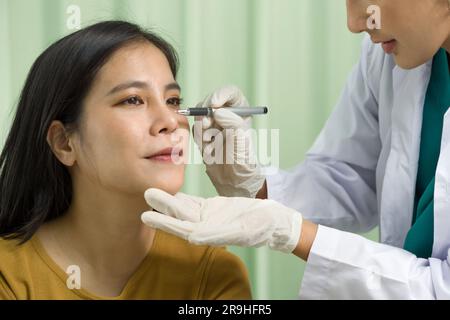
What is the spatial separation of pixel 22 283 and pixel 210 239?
0.45 m

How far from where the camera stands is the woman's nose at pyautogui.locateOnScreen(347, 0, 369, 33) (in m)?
1.25

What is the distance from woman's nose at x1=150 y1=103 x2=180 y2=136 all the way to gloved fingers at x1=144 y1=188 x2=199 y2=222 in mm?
163

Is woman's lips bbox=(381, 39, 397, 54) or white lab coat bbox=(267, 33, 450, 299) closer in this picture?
white lab coat bbox=(267, 33, 450, 299)

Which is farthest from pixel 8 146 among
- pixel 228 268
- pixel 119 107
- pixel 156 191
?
pixel 228 268

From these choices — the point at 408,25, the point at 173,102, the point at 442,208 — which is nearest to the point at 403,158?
the point at 442,208

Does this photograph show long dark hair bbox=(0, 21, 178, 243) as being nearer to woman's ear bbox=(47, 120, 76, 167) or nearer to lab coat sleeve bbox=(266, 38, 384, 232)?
woman's ear bbox=(47, 120, 76, 167)

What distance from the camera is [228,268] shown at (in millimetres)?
1366

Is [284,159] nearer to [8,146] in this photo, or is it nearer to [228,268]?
[228,268]

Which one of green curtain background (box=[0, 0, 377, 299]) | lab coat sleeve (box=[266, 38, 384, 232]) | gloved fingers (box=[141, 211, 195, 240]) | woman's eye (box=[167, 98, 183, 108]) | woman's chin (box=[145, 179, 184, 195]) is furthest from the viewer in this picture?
A: green curtain background (box=[0, 0, 377, 299])

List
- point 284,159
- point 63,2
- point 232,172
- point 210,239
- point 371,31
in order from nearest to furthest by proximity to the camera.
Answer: point 210,239, point 371,31, point 232,172, point 63,2, point 284,159

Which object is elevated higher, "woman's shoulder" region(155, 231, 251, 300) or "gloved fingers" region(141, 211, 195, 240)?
"gloved fingers" region(141, 211, 195, 240)

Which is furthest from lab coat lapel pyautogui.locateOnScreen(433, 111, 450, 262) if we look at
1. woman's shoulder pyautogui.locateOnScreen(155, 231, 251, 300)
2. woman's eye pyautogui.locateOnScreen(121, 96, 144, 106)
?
woman's eye pyautogui.locateOnScreen(121, 96, 144, 106)

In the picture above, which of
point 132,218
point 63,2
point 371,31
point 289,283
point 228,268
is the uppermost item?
point 63,2

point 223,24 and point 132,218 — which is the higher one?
point 223,24
